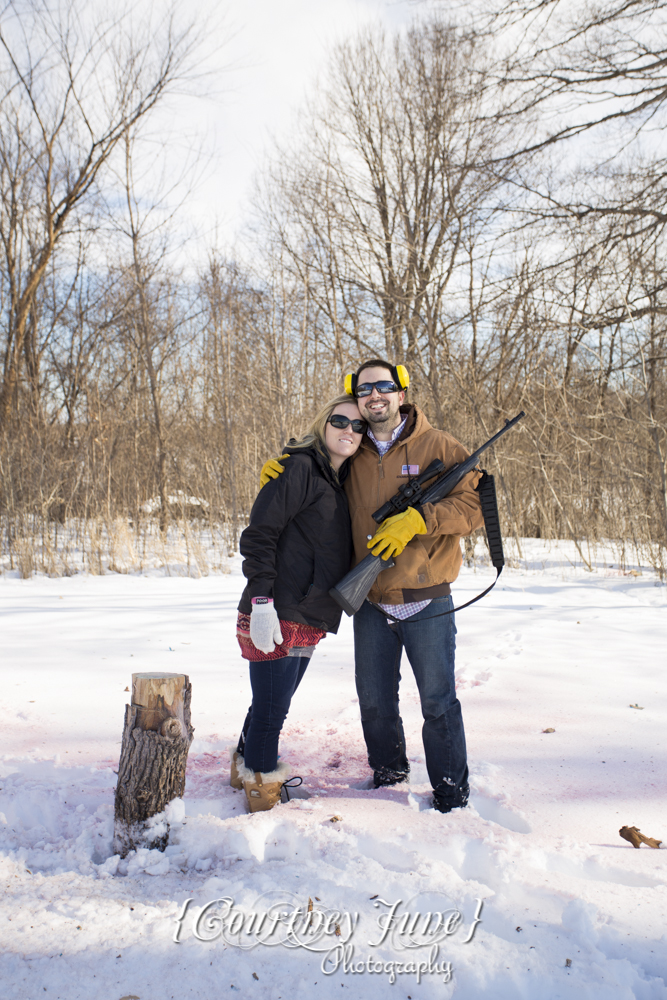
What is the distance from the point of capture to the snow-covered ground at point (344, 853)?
1.54 m

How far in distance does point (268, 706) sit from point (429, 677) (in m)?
0.66

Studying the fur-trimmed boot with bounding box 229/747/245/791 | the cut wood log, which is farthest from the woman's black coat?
the cut wood log

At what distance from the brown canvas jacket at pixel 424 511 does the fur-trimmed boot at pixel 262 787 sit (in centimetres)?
82

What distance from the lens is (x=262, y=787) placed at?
2.40m

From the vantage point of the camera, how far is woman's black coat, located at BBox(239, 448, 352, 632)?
7.68ft

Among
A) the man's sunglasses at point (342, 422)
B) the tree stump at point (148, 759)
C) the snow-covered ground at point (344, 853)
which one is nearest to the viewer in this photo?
the snow-covered ground at point (344, 853)

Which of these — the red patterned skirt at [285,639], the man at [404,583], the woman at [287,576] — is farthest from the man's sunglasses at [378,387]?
the red patterned skirt at [285,639]

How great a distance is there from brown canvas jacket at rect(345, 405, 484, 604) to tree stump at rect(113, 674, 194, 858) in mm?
902

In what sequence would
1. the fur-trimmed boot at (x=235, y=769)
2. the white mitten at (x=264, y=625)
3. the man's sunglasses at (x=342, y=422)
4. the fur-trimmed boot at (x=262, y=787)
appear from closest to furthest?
the white mitten at (x=264, y=625) < the fur-trimmed boot at (x=262, y=787) < the man's sunglasses at (x=342, y=422) < the fur-trimmed boot at (x=235, y=769)

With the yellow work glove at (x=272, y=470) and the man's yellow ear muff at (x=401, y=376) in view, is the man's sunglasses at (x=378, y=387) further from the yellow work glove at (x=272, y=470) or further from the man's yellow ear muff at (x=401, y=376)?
the yellow work glove at (x=272, y=470)

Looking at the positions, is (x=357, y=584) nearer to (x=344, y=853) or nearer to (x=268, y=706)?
(x=268, y=706)

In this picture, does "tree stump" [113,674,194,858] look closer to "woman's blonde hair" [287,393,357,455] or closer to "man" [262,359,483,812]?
"man" [262,359,483,812]

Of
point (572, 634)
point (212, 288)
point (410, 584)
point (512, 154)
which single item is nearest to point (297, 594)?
point (410, 584)

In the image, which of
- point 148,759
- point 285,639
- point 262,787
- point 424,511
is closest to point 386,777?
point 262,787
